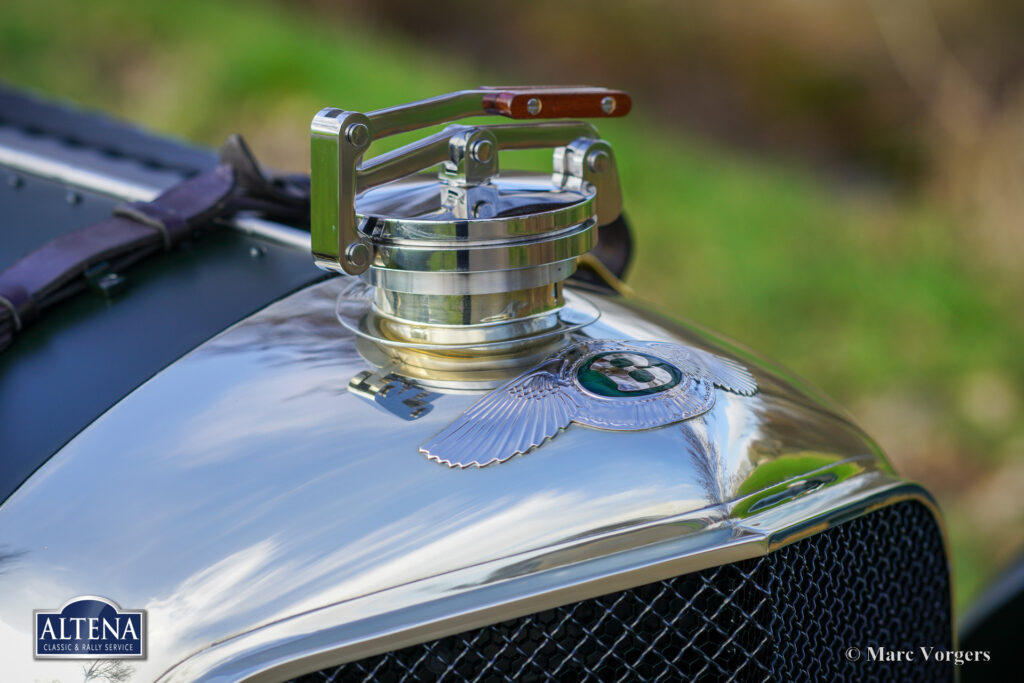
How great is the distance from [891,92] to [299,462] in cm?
458

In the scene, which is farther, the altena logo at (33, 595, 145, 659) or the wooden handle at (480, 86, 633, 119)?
the wooden handle at (480, 86, 633, 119)

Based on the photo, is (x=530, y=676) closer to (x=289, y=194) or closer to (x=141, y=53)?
(x=289, y=194)

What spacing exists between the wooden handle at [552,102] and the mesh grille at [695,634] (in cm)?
53

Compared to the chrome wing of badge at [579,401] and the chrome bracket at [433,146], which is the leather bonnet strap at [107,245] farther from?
the chrome wing of badge at [579,401]

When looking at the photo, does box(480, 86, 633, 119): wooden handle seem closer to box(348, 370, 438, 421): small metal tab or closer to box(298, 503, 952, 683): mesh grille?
box(348, 370, 438, 421): small metal tab

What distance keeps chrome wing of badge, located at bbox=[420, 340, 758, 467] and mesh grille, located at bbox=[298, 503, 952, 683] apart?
170 mm

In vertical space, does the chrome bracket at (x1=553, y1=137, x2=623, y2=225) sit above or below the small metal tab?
above

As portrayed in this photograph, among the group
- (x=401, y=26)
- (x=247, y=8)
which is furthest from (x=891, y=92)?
(x=247, y=8)

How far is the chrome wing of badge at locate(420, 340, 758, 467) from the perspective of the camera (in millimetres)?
1118

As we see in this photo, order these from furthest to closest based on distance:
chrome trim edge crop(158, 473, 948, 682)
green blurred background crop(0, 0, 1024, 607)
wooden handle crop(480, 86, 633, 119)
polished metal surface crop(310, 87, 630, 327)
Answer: green blurred background crop(0, 0, 1024, 607) < wooden handle crop(480, 86, 633, 119) < polished metal surface crop(310, 87, 630, 327) < chrome trim edge crop(158, 473, 948, 682)

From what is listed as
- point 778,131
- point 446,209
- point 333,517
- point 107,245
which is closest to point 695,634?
point 333,517

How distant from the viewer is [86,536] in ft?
3.49

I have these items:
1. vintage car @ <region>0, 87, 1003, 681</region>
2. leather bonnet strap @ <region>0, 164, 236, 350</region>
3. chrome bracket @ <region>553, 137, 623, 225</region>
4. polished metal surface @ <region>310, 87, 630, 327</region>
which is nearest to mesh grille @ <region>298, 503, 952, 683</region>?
vintage car @ <region>0, 87, 1003, 681</region>

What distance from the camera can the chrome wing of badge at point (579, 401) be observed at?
1.12m
